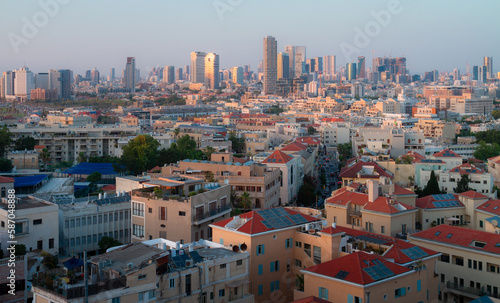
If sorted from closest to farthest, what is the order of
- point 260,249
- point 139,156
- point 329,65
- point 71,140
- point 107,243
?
point 260,249
point 107,243
point 139,156
point 71,140
point 329,65

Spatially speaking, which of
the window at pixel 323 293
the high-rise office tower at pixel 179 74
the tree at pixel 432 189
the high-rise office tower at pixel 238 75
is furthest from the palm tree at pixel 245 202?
the high-rise office tower at pixel 179 74

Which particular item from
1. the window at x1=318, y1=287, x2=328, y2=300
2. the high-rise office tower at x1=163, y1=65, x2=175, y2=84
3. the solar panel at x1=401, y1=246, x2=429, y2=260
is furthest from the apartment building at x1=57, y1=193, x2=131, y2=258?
the high-rise office tower at x1=163, y1=65, x2=175, y2=84

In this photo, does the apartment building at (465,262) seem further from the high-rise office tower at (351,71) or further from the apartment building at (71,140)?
the high-rise office tower at (351,71)

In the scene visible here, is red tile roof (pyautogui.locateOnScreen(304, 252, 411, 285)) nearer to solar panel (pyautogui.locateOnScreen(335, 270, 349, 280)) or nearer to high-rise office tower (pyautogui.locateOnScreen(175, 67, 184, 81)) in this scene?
solar panel (pyautogui.locateOnScreen(335, 270, 349, 280))

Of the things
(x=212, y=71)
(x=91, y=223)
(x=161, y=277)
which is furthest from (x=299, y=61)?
(x=161, y=277)

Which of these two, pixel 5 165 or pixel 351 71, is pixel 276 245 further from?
pixel 351 71

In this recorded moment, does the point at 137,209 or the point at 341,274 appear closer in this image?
the point at 341,274

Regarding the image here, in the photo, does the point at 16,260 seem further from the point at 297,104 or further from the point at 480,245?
the point at 297,104

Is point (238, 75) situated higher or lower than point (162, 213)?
higher
